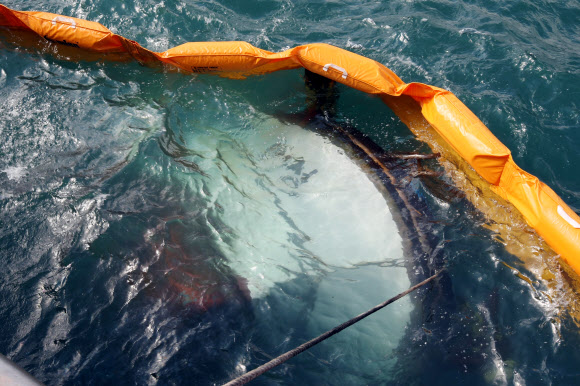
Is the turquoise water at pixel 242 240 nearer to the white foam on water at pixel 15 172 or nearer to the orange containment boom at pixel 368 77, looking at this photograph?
the white foam on water at pixel 15 172

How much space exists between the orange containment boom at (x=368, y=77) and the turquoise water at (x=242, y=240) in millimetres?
206

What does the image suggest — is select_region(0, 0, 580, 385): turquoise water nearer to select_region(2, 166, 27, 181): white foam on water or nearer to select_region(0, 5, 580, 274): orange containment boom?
select_region(2, 166, 27, 181): white foam on water

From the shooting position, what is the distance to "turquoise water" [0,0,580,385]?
298cm

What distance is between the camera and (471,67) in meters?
5.79

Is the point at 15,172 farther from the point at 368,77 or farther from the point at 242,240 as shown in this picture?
the point at 368,77

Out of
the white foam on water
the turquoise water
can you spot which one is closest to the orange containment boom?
the turquoise water

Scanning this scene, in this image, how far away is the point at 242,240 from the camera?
3.63 m

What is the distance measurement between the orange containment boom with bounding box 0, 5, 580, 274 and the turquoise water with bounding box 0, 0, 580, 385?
0.21 metres

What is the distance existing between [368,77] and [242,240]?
208 centimetres

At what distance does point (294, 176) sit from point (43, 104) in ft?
8.86

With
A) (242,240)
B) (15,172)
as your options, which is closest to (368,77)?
(242,240)

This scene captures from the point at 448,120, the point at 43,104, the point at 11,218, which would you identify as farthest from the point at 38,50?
the point at 448,120

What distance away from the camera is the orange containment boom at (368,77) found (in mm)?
3533

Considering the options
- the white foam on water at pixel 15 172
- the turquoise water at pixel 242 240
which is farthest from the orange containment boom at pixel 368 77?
the white foam on water at pixel 15 172
